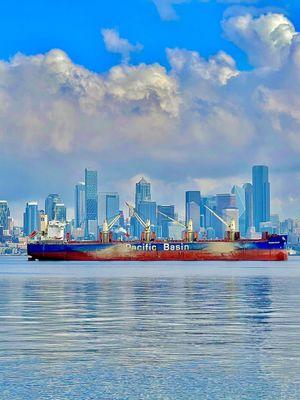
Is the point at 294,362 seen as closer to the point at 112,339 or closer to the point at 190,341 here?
the point at 190,341

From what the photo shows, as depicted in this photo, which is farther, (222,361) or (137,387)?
(222,361)

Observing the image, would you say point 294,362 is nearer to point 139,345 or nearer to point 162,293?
point 139,345

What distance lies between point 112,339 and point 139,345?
8.68ft

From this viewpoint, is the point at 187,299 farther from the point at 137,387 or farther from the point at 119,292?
the point at 137,387

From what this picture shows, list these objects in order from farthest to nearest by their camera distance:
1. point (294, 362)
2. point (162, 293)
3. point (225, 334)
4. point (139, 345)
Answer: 1. point (162, 293)
2. point (225, 334)
3. point (139, 345)
4. point (294, 362)

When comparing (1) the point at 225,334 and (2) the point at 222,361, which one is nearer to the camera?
(2) the point at 222,361

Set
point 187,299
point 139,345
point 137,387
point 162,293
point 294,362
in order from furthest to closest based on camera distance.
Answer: point 162,293 → point 187,299 → point 139,345 → point 294,362 → point 137,387

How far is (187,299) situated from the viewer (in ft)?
230

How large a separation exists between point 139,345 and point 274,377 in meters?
9.48

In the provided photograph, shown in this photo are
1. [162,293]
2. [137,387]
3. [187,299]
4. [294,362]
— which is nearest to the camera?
[137,387]

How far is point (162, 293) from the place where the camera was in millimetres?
79750

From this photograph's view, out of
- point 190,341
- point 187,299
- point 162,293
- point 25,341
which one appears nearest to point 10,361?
point 25,341

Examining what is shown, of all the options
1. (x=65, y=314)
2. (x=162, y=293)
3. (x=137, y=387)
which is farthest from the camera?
(x=162, y=293)

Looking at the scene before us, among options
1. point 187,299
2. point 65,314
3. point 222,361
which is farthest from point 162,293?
point 222,361
